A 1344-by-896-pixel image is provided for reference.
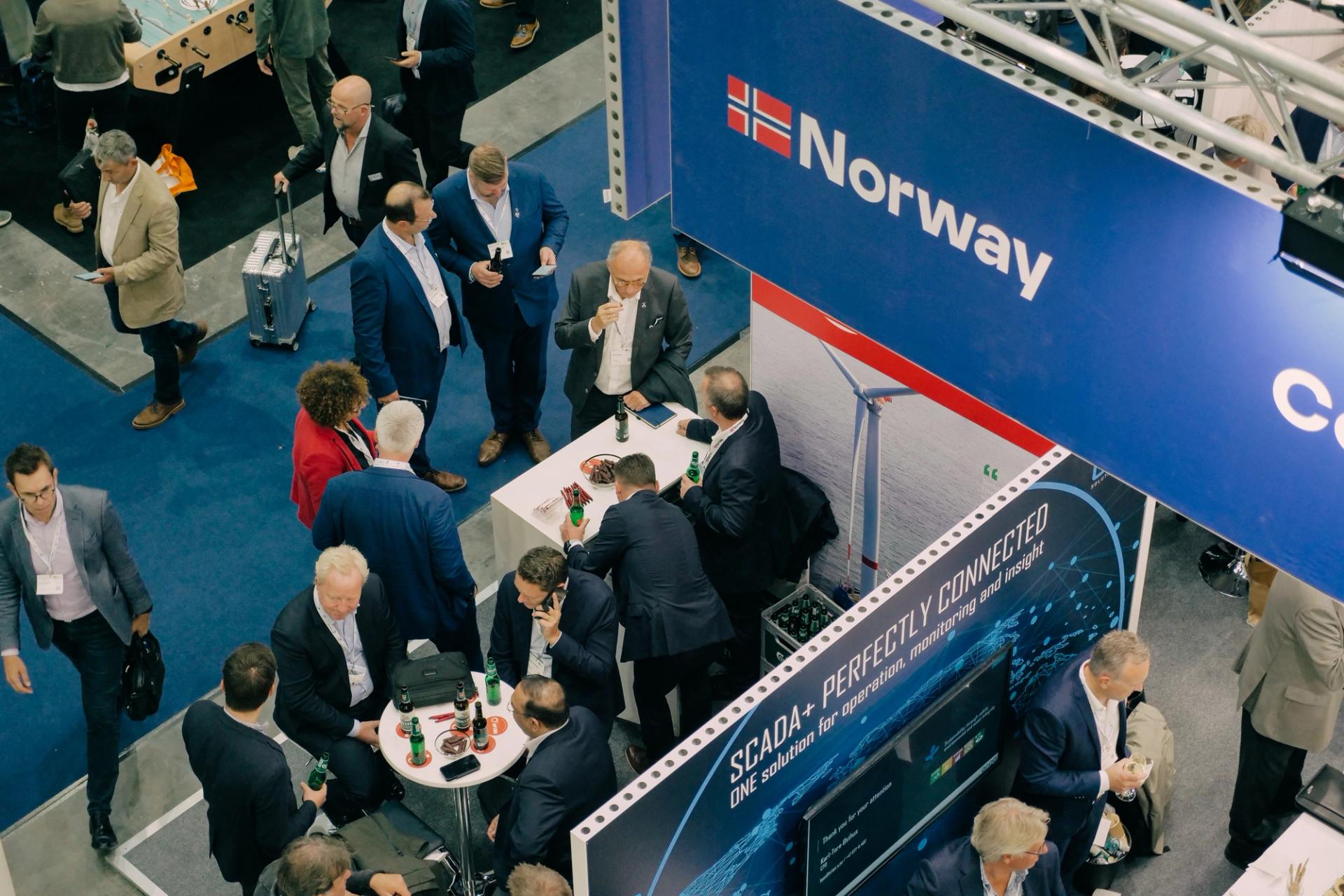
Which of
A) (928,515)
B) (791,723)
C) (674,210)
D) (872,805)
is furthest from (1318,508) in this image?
(928,515)

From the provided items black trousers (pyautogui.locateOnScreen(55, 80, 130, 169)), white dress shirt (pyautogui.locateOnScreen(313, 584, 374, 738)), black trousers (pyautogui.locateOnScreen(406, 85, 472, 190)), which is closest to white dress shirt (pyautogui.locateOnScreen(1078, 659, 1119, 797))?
white dress shirt (pyautogui.locateOnScreen(313, 584, 374, 738))

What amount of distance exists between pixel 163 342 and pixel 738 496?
315 cm

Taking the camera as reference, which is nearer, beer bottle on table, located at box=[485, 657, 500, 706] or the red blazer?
beer bottle on table, located at box=[485, 657, 500, 706]

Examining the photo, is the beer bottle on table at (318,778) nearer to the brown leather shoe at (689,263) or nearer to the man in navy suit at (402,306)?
the man in navy suit at (402,306)

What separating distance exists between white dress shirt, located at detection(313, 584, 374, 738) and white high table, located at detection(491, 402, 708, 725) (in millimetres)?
942

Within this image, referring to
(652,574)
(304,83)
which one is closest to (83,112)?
(304,83)

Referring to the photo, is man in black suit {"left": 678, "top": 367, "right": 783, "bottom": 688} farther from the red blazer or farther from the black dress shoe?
the black dress shoe

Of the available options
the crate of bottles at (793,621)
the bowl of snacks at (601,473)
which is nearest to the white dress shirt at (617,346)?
the bowl of snacks at (601,473)

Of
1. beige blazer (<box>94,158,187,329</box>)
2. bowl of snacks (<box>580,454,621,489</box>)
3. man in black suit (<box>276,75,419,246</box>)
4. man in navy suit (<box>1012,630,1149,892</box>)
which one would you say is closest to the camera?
man in navy suit (<box>1012,630,1149,892</box>)

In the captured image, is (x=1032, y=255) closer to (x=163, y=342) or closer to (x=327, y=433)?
(x=327, y=433)

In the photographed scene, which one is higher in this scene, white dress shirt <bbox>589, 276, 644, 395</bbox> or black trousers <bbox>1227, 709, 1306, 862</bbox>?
white dress shirt <bbox>589, 276, 644, 395</bbox>

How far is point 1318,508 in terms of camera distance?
270 centimetres

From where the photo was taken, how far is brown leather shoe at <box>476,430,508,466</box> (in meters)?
8.07

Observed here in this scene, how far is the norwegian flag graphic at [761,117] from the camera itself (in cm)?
318
